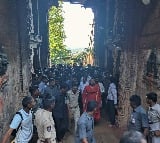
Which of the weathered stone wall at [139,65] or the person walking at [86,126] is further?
the weathered stone wall at [139,65]

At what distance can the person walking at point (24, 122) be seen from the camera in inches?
228

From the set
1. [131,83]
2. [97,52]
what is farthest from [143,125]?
[97,52]

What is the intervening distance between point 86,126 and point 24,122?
3.44 ft

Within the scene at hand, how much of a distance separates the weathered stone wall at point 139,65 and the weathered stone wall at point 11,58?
3096 millimetres

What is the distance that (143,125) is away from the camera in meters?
6.48

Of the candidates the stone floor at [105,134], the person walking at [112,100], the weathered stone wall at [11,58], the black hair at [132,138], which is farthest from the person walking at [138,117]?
the person walking at [112,100]

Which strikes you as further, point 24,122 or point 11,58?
point 11,58

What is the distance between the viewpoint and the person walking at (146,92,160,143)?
6.40 meters

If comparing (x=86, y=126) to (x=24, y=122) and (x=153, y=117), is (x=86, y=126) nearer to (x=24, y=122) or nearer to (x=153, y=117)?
(x=24, y=122)

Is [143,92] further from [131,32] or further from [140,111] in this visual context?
[140,111]

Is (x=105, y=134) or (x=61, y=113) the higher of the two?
(x=61, y=113)

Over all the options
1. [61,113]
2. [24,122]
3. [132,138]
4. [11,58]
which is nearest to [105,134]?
[61,113]

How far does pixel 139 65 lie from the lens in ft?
32.8

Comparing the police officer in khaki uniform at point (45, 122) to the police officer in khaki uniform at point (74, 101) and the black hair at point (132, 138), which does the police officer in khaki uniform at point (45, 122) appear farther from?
the police officer in khaki uniform at point (74, 101)
